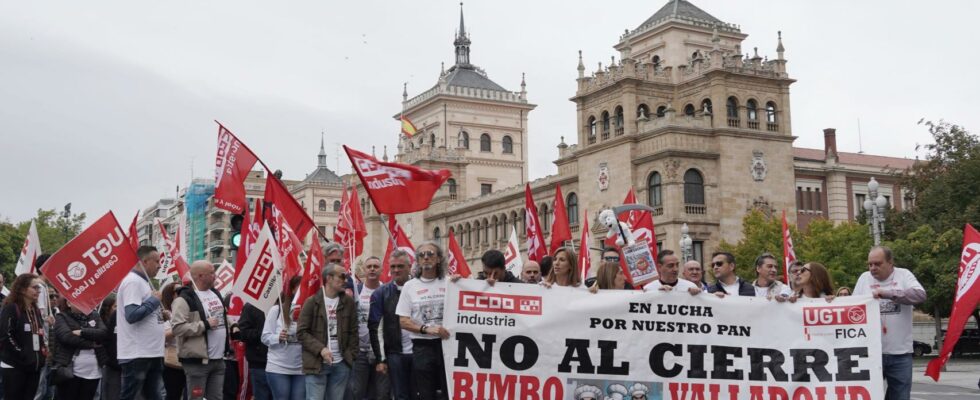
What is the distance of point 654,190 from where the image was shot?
172 ft

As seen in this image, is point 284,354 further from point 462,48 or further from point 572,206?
point 462,48

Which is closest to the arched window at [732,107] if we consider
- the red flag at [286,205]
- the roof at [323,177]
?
the red flag at [286,205]

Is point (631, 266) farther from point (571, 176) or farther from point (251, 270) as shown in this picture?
point (571, 176)

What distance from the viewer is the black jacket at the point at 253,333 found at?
37.6ft

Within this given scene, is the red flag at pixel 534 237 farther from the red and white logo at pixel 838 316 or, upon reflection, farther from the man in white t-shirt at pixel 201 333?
the red and white logo at pixel 838 316

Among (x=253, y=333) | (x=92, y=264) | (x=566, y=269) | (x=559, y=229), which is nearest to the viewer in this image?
(x=566, y=269)

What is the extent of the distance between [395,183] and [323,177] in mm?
103338

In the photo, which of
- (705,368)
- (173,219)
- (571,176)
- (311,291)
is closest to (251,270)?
(311,291)

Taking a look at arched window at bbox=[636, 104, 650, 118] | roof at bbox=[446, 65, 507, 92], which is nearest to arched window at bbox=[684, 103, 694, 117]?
arched window at bbox=[636, 104, 650, 118]

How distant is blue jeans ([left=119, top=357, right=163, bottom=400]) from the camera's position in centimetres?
1162

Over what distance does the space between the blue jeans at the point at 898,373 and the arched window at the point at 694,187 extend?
4099cm

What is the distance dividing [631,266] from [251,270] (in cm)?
383

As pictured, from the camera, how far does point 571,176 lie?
191 ft

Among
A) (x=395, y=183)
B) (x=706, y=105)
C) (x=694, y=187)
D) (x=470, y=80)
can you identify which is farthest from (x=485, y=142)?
(x=395, y=183)
